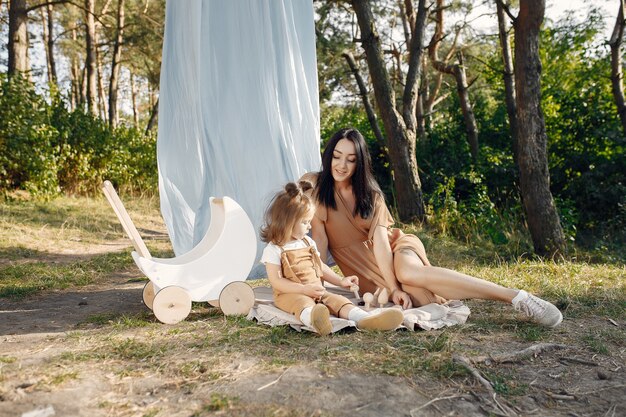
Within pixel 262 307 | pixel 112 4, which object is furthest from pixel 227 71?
pixel 112 4

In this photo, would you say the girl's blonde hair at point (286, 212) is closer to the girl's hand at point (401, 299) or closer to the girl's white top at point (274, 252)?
the girl's white top at point (274, 252)

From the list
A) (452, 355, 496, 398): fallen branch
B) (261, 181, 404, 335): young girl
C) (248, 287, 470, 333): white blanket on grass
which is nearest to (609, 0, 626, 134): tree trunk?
(248, 287, 470, 333): white blanket on grass

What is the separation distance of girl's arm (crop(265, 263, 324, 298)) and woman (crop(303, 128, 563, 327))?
0.42 metres

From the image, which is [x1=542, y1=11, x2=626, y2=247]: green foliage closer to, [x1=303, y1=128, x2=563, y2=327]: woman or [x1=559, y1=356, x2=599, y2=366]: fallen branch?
[x1=303, y1=128, x2=563, y2=327]: woman

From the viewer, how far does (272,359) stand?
228 cm

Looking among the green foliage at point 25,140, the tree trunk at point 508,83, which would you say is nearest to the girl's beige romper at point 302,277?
the tree trunk at point 508,83

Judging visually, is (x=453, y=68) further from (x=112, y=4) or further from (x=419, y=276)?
(x=112, y=4)

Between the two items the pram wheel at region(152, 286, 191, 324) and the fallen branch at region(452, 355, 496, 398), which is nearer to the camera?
the fallen branch at region(452, 355, 496, 398)

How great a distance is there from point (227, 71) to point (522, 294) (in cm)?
230

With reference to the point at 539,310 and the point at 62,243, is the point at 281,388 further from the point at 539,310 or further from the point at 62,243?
the point at 62,243

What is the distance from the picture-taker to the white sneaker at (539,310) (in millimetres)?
2744

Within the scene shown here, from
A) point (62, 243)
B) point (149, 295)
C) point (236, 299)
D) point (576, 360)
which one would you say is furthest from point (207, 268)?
point (62, 243)

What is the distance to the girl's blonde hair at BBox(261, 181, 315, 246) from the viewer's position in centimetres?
289

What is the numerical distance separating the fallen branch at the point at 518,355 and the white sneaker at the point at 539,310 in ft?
0.97
